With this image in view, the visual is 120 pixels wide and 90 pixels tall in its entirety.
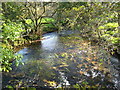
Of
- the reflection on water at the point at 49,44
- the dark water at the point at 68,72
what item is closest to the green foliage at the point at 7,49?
the dark water at the point at 68,72

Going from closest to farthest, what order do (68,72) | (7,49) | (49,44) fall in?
(7,49)
(68,72)
(49,44)

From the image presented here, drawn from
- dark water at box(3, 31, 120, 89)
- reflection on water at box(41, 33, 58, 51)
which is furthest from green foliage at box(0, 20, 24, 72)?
reflection on water at box(41, 33, 58, 51)

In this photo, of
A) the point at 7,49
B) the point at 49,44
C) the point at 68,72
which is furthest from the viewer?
the point at 49,44

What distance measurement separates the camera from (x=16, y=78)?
407cm

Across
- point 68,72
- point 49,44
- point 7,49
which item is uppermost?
point 49,44

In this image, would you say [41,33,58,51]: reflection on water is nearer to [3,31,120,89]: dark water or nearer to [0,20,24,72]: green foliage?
[3,31,120,89]: dark water

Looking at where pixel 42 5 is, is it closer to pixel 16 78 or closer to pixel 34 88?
pixel 16 78

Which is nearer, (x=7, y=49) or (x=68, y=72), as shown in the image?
(x=7, y=49)

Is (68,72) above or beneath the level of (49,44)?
beneath

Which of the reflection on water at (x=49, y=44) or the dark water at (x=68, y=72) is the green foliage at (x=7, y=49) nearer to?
the dark water at (x=68, y=72)

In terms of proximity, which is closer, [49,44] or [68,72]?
[68,72]

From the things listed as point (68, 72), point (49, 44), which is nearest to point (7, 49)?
point (68, 72)

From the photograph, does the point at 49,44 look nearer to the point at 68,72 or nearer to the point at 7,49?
the point at 68,72

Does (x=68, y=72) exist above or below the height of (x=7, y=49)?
below
